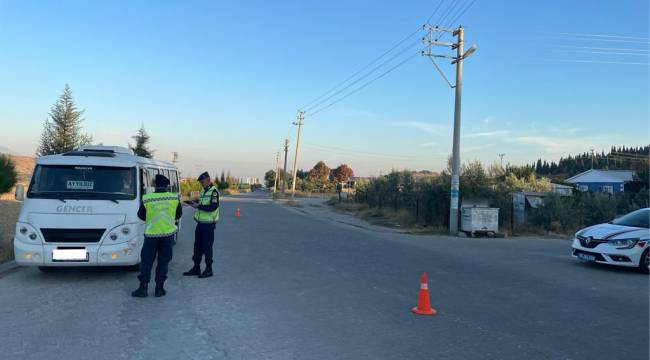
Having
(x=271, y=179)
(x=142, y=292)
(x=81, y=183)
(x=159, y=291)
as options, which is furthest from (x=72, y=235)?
(x=271, y=179)

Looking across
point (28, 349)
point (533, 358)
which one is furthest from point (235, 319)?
point (533, 358)

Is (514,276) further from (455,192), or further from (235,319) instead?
(455,192)

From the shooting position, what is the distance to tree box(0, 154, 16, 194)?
29.8 metres

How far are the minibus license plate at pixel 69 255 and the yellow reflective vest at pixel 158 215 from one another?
1152 millimetres

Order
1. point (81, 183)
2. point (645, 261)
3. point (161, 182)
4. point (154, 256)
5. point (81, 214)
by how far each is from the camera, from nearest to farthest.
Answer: point (154, 256), point (161, 182), point (81, 214), point (81, 183), point (645, 261)

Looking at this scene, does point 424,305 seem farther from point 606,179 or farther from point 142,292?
point 606,179

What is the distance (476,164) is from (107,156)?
60.3ft

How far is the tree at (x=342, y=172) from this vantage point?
121m

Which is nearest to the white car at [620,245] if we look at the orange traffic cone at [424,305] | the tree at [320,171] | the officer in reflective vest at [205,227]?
the orange traffic cone at [424,305]

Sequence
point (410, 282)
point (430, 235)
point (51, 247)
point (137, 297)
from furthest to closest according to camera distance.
Result: point (430, 235) → point (410, 282) → point (51, 247) → point (137, 297)

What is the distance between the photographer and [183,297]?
295 inches

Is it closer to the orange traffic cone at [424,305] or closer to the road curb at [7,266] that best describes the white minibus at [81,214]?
the road curb at [7,266]

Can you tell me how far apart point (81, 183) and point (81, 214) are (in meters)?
0.88

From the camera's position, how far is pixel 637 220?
11.9 meters
